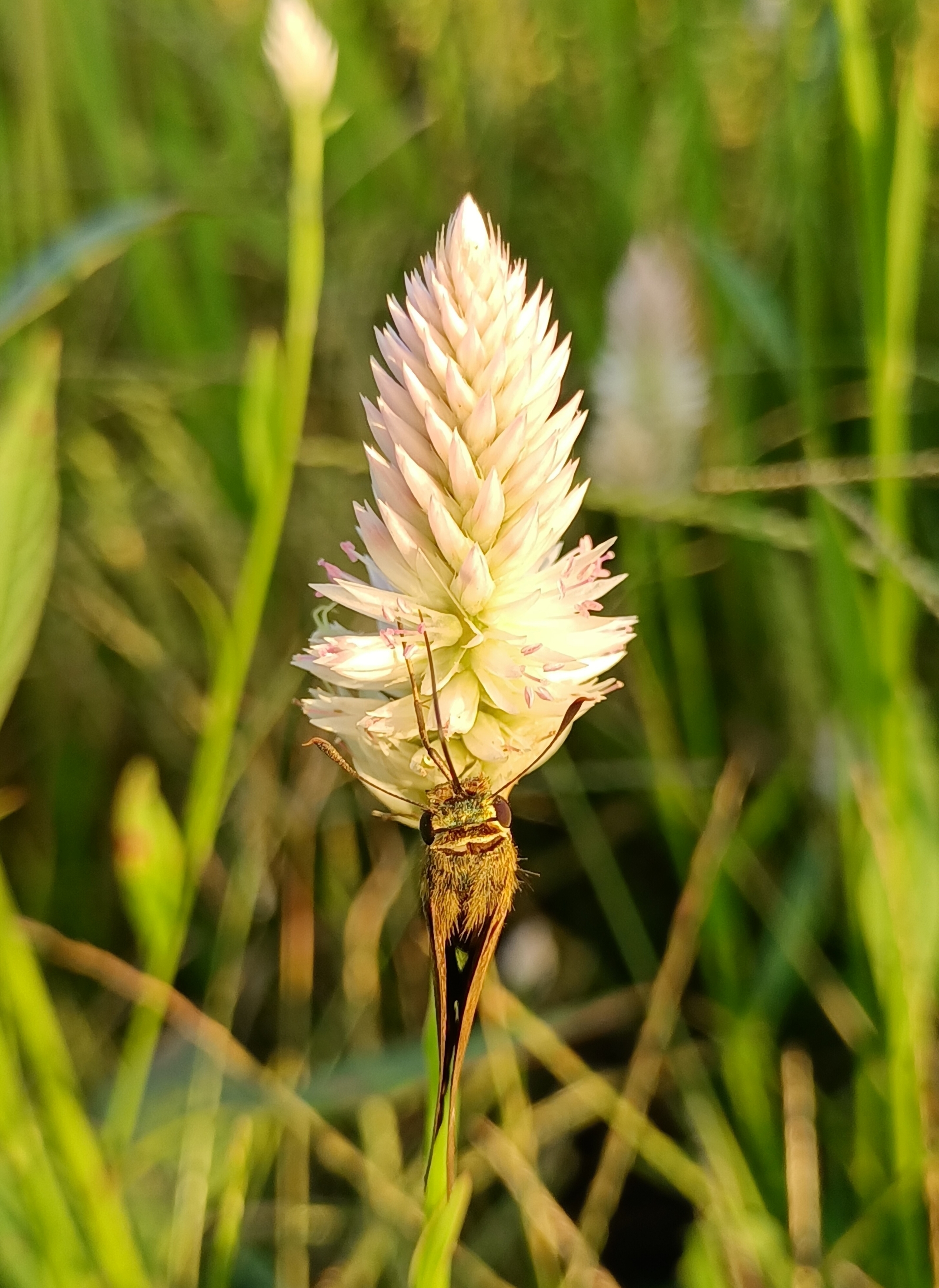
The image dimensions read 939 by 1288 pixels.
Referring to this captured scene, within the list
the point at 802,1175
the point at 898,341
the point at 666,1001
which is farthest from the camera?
the point at 666,1001

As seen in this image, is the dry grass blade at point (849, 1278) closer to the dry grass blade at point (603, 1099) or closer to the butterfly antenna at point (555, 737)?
the dry grass blade at point (603, 1099)

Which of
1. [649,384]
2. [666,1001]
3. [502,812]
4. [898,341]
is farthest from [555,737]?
[649,384]

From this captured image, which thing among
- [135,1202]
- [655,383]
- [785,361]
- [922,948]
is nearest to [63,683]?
[135,1202]

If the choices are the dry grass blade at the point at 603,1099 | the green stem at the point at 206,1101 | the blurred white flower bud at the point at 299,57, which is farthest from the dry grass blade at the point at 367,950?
the blurred white flower bud at the point at 299,57

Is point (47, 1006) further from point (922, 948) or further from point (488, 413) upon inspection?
point (922, 948)

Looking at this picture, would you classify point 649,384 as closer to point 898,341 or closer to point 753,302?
point 753,302
